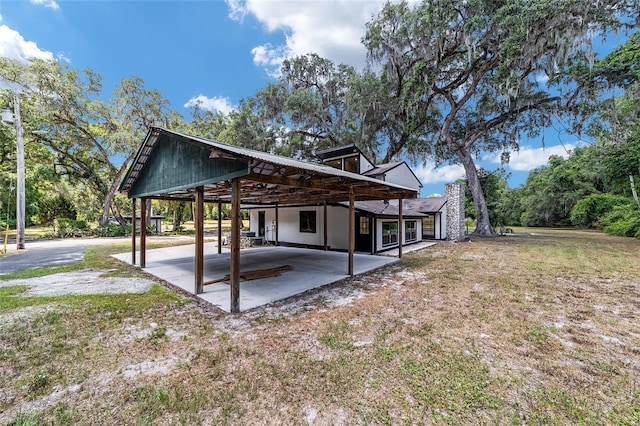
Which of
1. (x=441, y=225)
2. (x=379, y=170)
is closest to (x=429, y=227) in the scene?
(x=441, y=225)

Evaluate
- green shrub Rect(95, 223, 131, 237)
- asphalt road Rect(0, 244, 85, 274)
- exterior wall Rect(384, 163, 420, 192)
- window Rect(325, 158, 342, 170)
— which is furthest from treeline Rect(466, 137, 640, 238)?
green shrub Rect(95, 223, 131, 237)

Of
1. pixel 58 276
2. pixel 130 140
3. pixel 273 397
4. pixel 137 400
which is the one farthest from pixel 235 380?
pixel 130 140

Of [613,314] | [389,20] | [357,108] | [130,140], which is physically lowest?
[613,314]

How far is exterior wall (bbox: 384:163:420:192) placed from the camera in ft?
53.3

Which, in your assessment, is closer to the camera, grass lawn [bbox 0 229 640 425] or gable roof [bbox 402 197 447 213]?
grass lawn [bbox 0 229 640 425]

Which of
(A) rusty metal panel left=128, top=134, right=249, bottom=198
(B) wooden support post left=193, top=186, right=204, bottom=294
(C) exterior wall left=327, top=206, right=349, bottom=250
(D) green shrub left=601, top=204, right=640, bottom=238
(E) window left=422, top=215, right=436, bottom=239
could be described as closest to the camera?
(A) rusty metal panel left=128, top=134, right=249, bottom=198

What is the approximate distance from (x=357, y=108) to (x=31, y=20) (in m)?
17.1

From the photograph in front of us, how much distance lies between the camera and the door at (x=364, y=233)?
450 inches

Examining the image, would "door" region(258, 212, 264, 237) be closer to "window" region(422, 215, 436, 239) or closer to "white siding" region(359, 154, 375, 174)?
"white siding" region(359, 154, 375, 174)

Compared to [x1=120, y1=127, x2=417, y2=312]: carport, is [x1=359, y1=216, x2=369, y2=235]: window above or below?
below

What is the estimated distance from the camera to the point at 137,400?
2336 millimetres

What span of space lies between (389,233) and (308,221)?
13.8ft

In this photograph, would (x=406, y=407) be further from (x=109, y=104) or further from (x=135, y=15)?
(x=109, y=104)

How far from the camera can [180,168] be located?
19.5ft
